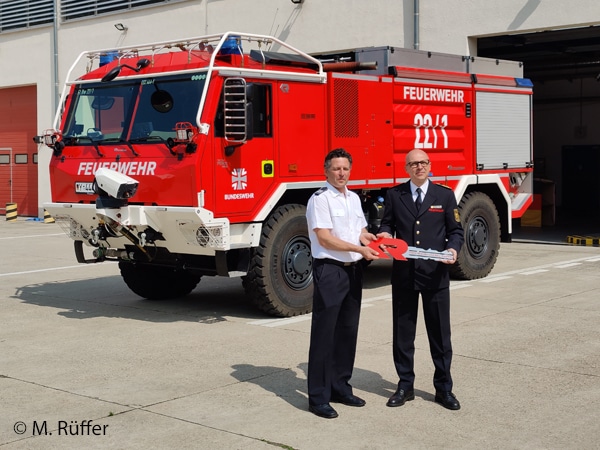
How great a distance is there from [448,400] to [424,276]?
2.90 feet

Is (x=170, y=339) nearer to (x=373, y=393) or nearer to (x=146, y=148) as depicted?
(x=146, y=148)

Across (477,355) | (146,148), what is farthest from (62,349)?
(477,355)

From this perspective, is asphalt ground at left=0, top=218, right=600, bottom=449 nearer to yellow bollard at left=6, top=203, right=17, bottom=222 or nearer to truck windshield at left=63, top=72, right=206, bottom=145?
truck windshield at left=63, top=72, right=206, bottom=145

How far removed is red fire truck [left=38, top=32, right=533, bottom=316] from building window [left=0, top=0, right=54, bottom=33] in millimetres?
17673

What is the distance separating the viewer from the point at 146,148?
31.4 feet

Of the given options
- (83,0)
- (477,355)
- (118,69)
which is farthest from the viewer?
(83,0)

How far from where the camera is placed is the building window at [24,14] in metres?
27.3

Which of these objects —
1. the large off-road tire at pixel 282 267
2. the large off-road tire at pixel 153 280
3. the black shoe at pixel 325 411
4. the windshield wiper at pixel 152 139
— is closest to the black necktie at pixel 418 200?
the black shoe at pixel 325 411

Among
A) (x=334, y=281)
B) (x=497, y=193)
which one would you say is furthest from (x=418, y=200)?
(x=497, y=193)

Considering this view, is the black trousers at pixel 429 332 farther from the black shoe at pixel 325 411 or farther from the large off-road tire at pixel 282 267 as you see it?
the large off-road tire at pixel 282 267

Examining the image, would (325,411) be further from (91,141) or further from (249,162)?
(91,141)

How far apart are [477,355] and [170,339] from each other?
2978 mm

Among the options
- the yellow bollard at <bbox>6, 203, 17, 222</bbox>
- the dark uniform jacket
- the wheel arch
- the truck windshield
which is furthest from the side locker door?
the yellow bollard at <bbox>6, 203, 17, 222</bbox>

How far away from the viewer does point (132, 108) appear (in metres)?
9.94
